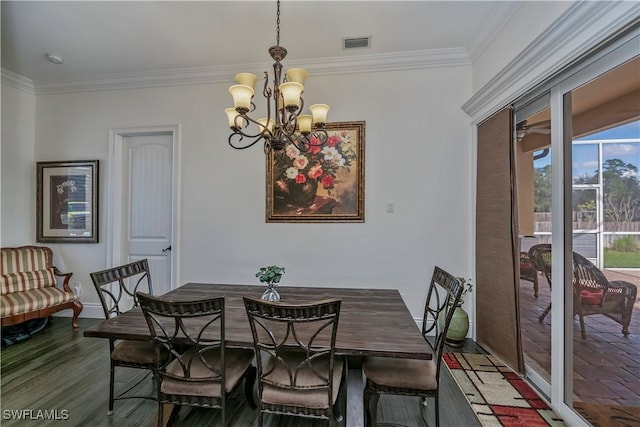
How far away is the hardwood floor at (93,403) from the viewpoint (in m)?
1.79

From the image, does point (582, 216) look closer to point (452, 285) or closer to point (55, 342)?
point (452, 285)

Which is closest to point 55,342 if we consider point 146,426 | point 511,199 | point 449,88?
point 146,426

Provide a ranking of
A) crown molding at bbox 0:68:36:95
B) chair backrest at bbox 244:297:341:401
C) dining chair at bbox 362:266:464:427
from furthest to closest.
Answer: crown molding at bbox 0:68:36:95 < dining chair at bbox 362:266:464:427 < chair backrest at bbox 244:297:341:401

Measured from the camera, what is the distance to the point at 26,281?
318 centimetres

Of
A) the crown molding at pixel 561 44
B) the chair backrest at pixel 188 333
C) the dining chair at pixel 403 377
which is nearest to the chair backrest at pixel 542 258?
the dining chair at pixel 403 377

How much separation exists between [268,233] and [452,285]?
2.08 m

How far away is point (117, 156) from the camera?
3.56m

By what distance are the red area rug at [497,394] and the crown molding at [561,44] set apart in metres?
2.16

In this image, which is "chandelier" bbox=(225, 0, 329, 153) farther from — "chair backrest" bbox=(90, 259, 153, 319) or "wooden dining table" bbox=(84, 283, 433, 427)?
"chair backrest" bbox=(90, 259, 153, 319)

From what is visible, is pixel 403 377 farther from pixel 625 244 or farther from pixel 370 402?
pixel 625 244

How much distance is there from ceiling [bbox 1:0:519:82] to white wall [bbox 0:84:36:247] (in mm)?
466

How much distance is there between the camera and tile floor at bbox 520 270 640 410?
143 cm

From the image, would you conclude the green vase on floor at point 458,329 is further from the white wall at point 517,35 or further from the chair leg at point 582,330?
the white wall at point 517,35

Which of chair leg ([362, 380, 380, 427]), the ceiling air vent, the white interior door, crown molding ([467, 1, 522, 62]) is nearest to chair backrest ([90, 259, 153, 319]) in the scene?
the white interior door
